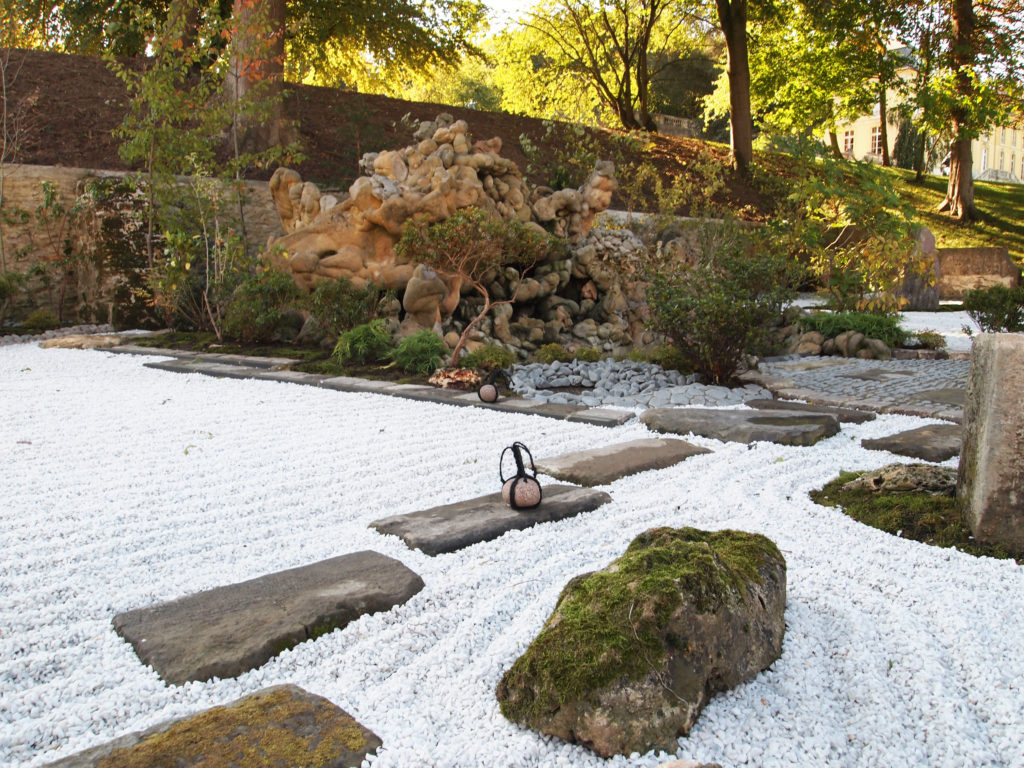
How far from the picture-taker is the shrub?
7.02m

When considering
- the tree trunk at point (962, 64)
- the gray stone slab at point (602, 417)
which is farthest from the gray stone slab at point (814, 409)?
the tree trunk at point (962, 64)

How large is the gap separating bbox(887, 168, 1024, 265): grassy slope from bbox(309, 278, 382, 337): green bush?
40.9ft

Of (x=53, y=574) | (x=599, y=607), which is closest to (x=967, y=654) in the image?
(x=599, y=607)

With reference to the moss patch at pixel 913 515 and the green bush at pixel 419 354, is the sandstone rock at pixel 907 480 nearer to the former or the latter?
the moss patch at pixel 913 515

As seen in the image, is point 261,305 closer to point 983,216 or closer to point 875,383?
point 875,383

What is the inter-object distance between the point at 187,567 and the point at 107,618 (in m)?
0.38

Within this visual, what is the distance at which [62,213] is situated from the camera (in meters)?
10.9

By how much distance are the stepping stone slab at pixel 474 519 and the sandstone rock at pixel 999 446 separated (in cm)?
133

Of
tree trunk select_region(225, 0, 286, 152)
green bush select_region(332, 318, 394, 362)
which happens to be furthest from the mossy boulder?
tree trunk select_region(225, 0, 286, 152)

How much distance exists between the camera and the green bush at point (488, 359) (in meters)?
6.32

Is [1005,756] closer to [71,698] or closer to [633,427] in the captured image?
[71,698]

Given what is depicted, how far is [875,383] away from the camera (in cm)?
589

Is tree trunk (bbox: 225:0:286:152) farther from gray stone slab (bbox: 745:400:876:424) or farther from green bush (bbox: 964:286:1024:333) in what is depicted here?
green bush (bbox: 964:286:1024:333)

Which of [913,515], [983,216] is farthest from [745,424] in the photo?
[983,216]
